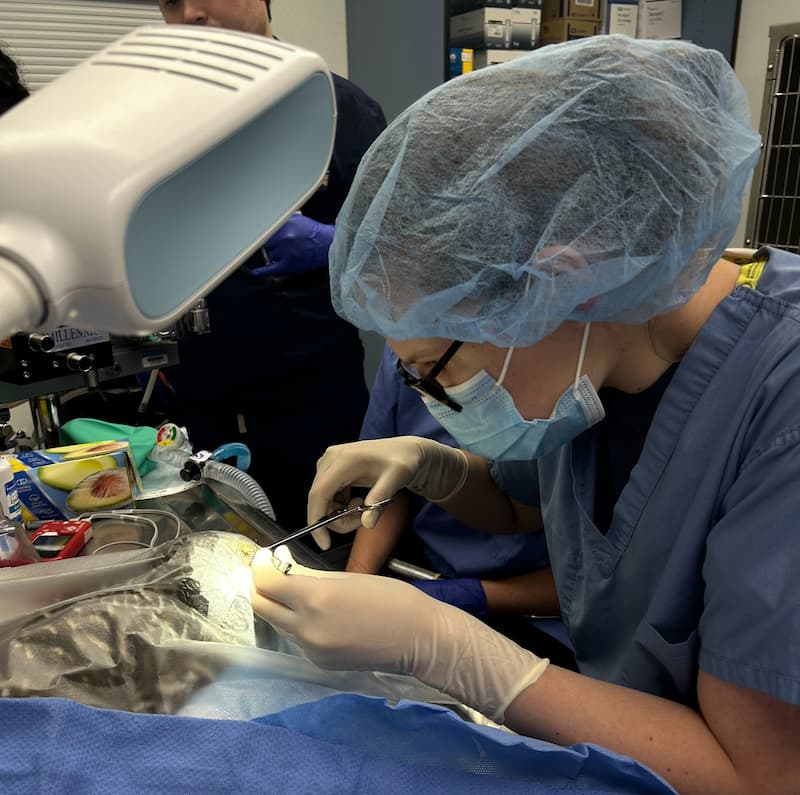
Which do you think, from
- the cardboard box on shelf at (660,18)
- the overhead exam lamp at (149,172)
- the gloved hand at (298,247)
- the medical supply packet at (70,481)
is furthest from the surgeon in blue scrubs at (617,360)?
the cardboard box on shelf at (660,18)

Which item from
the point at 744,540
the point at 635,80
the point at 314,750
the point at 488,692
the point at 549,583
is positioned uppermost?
the point at 635,80

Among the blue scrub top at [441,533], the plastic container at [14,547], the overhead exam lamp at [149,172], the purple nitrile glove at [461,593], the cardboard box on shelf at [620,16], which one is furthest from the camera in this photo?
the cardboard box on shelf at [620,16]

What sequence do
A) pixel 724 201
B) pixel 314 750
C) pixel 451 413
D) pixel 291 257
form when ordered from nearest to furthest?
pixel 314 750 < pixel 724 201 < pixel 451 413 < pixel 291 257

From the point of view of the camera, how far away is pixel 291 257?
2.08 meters

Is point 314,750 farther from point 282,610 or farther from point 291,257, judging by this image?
point 291,257

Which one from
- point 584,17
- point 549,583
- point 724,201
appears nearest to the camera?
point 724,201

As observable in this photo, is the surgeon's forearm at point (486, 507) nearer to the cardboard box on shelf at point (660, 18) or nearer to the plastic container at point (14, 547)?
the plastic container at point (14, 547)

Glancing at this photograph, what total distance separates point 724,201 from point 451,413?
412mm

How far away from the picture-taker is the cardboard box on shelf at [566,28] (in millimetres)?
3152

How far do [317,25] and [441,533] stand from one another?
267 centimetres

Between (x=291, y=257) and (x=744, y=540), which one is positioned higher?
(x=744, y=540)

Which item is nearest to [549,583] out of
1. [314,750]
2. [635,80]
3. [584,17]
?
[314,750]

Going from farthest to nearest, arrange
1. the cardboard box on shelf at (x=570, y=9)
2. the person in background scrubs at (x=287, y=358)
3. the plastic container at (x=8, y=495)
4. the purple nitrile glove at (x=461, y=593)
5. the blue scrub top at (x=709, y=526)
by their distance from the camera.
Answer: the cardboard box on shelf at (x=570, y=9) → the person in background scrubs at (x=287, y=358) → the purple nitrile glove at (x=461, y=593) → the plastic container at (x=8, y=495) → the blue scrub top at (x=709, y=526)

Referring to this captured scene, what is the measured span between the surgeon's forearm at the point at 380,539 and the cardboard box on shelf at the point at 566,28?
94.7 inches
